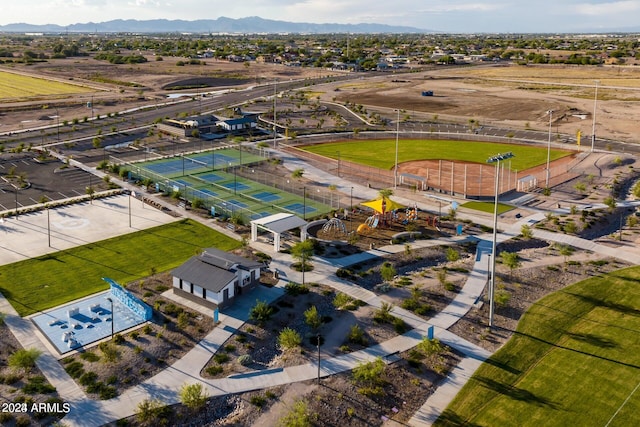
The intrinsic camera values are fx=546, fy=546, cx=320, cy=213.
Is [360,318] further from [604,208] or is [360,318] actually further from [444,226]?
[604,208]

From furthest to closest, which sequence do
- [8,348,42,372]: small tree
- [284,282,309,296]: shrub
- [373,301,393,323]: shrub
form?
[284,282,309,296]: shrub → [373,301,393,323]: shrub → [8,348,42,372]: small tree

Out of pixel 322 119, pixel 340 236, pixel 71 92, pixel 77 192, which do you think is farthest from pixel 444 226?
pixel 71 92

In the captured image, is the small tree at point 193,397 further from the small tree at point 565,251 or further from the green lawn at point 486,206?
the green lawn at point 486,206

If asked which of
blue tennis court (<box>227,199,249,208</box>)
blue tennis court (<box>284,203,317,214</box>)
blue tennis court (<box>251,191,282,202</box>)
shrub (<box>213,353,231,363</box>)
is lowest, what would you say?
shrub (<box>213,353,231,363</box>)

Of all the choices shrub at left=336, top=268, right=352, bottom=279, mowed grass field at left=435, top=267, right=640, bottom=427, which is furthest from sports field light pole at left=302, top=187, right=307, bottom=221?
mowed grass field at left=435, top=267, right=640, bottom=427

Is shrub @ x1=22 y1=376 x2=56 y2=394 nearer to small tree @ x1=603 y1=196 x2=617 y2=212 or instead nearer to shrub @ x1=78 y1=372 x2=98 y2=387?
shrub @ x1=78 y1=372 x2=98 y2=387

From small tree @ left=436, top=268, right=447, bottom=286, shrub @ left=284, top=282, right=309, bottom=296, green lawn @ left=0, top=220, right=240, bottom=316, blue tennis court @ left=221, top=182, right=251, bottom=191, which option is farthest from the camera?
blue tennis court @ left=221, top=182, right=251, bottom=191
